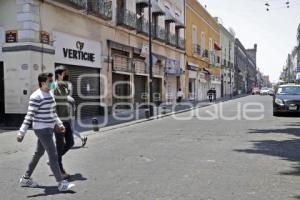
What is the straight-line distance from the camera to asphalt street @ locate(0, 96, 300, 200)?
5914 millimetres

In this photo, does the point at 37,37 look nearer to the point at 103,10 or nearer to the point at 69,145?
the point at 103,10

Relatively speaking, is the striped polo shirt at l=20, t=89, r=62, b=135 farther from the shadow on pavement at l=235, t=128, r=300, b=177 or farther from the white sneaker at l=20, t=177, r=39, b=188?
the shadow on pavement at l=235, t=128, r=300, b=177

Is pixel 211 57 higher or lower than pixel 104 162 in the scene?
higher

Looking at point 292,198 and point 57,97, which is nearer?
point 292,198

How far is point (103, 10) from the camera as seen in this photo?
21016 mm

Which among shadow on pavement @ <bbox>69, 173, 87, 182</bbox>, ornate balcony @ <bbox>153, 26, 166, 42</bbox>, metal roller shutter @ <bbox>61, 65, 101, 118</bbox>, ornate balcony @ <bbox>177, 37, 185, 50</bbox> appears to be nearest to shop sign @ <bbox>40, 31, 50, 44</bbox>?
metal roller shutter @ <bbox>61, 65, 101, 118</bbox>

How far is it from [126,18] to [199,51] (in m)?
22.4

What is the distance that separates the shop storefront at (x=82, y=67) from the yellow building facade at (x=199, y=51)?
2000cm

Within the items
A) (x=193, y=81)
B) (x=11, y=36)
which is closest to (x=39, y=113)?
(x=11, y=36)

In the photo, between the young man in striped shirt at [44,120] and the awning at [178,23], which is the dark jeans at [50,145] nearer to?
the young man in striped shirt at [44,120]

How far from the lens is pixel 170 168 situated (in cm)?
767

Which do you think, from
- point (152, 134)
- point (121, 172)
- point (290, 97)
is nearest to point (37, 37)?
point (152, 134)

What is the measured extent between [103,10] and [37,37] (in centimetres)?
585

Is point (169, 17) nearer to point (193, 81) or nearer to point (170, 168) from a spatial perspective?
point (193, 81)
